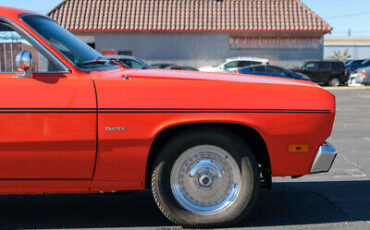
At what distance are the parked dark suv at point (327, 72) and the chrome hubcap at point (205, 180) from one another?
79.1ft

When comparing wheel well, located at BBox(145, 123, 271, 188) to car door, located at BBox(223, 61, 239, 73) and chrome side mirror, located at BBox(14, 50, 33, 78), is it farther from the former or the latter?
car door, located at BBox(223, 61, 239, 73)

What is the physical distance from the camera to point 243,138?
4324mm

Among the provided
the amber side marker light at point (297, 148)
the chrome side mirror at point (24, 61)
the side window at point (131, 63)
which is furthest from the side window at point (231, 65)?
the chrome side mirror at point (24, 61)

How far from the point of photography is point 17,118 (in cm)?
392

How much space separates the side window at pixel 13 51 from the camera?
4.07 meters

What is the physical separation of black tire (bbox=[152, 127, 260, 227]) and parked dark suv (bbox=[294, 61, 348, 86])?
79.1 ft

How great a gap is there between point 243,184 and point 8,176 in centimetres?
183

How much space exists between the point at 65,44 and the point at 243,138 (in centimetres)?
166

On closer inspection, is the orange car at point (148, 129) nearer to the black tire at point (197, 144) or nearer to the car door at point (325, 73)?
the black tire at point (197, 144)

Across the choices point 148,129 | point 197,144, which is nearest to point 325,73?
point 197,144

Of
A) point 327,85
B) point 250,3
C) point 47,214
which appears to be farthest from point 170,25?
point 47,214

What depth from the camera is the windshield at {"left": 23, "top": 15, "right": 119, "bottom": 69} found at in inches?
165

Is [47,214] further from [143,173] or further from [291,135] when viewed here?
[291,135]

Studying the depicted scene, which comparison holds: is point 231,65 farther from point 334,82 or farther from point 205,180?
point 205,180
